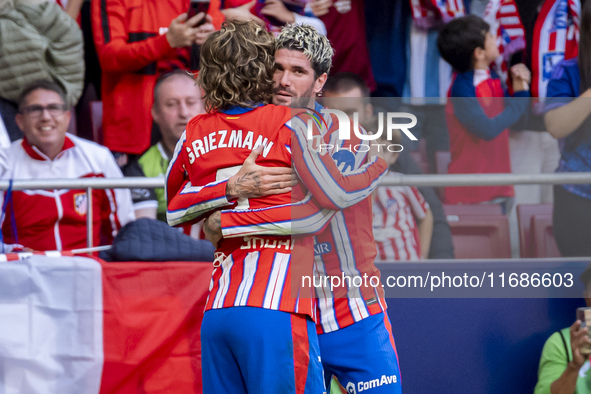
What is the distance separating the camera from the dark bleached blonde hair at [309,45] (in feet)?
8.18

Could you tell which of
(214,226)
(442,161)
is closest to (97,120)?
(442,161)

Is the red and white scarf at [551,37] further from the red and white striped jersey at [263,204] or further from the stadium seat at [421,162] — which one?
the red and white striped jersey at [263,204]

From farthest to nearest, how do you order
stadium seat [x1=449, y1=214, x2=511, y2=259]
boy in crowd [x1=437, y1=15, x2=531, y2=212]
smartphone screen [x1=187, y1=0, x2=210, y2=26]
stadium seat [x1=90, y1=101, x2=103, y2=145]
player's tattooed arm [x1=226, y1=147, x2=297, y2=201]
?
1. stadium seat [x1=90, y1=101, x2=103, y2=145]
2. smartphone screen [x1=187, y1=0, x2=210, y2=26]
3. boy in crowd [x1=437, y1=15, x2=531, y2=212]
4. stadium seat [x1=449, y1=214, x2=511, y2=259]
5. player's tattooed arm [x1=226, y1=147, x2=297, y2=201]

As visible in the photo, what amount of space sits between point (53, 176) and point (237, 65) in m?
2.25

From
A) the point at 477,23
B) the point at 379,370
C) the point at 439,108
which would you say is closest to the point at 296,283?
the point at 379,370

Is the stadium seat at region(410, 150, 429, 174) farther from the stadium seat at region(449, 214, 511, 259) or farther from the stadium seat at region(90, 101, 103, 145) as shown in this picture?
the stadium seat at region(90, 101, 103, 145)

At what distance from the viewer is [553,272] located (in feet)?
10.9

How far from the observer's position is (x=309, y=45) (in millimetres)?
2496

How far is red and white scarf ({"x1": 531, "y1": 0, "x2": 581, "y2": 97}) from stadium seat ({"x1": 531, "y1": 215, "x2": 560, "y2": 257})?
122 cm

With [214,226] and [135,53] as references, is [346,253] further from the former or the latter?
[135,53]

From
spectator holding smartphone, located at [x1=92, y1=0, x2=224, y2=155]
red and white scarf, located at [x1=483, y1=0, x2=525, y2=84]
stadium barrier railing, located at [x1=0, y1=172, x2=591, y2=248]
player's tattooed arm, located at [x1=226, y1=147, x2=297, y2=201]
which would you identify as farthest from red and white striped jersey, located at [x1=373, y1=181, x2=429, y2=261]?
red and white scarf, located at [x1=483, y1=0, x2=525, y2=84]

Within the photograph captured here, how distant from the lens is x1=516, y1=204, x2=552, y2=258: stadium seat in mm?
3605

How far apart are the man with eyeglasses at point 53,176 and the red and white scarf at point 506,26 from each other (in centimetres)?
258

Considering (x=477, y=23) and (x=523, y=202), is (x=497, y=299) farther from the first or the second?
(x=477, y=23)
